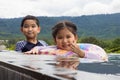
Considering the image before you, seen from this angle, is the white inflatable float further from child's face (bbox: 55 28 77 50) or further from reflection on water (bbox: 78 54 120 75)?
reflection on water (bbox: 78 54 120 75)

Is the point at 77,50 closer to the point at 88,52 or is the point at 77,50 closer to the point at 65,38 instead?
the point at 88,52

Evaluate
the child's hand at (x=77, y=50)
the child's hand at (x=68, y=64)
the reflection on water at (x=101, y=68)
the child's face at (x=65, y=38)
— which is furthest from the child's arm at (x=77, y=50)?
the reflection on water at (x=101, y=68)

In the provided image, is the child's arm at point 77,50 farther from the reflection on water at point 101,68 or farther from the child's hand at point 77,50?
the reflection on water at point 101,68

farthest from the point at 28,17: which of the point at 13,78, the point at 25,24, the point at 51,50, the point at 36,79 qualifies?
the point at 36,79

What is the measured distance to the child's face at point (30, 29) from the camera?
22.1 ft


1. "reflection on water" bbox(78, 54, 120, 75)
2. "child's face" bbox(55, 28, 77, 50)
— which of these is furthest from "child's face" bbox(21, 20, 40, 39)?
"reflection on water" bbox(78, 54, 120, 75)

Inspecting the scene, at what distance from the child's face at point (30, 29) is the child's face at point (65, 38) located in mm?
1568

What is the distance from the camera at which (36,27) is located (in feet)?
23.1

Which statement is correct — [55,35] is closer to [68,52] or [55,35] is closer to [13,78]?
[68,52]

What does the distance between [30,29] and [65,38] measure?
1.73 metres

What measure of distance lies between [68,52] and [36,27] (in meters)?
Answer: 2.03

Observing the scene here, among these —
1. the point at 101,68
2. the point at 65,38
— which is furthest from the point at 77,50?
the point at 101,68

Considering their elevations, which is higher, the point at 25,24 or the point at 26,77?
the point at 25,24

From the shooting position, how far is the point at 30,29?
6.79 m
